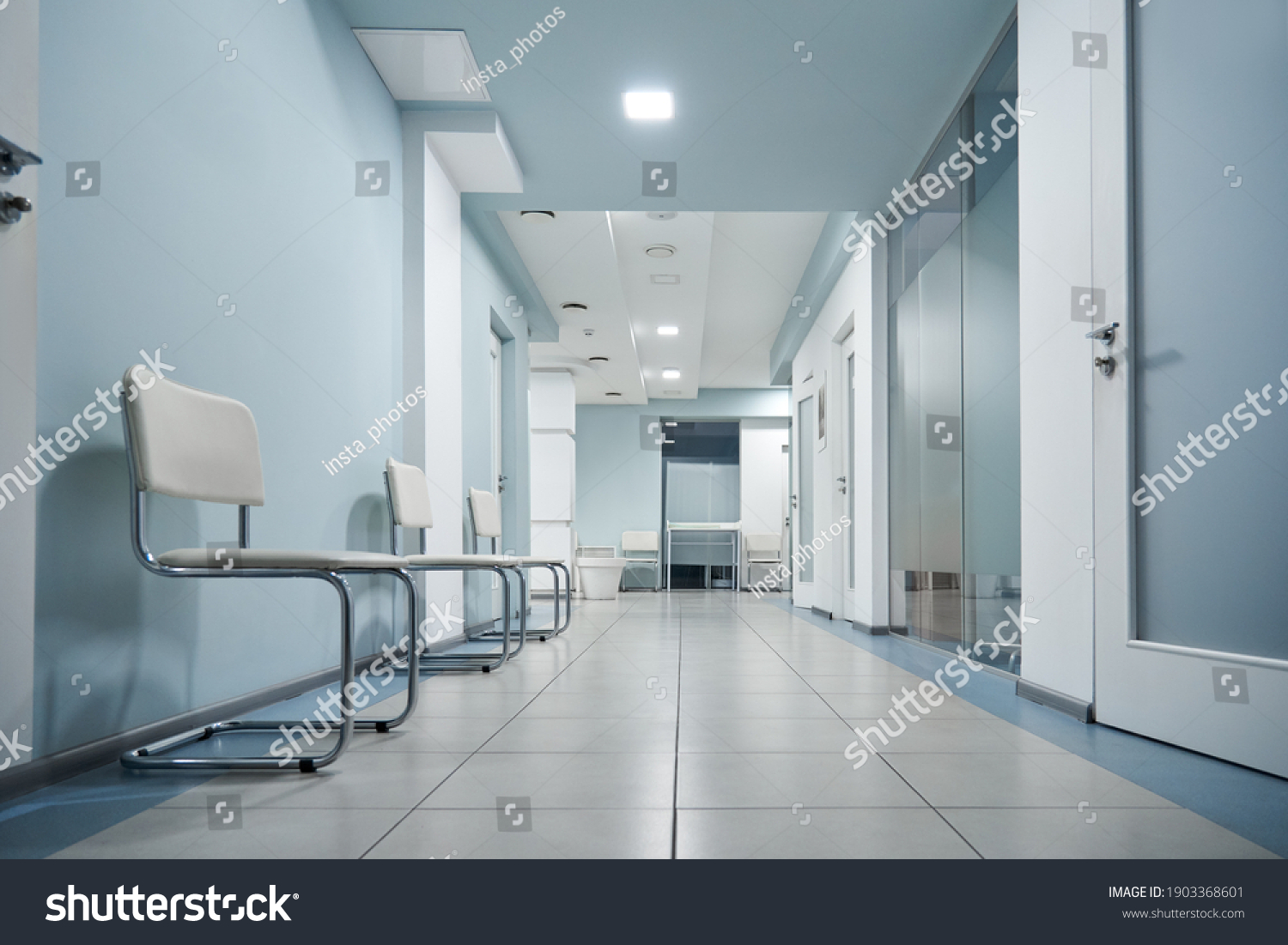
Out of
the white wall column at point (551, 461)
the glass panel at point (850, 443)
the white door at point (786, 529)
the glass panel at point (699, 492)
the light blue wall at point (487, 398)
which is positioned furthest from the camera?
the glass panel at point (699, 492)

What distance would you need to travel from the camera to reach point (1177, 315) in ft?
5.95

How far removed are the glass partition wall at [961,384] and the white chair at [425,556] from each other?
1771 millimetres

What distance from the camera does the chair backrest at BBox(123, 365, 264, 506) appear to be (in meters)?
1.54

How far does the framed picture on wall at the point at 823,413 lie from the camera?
598 centimetres

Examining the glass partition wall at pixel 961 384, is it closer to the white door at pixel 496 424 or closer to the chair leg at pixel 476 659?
the chair leg at pixel 476 659

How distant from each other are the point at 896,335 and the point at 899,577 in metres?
1.28

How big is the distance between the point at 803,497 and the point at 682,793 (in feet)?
19.5

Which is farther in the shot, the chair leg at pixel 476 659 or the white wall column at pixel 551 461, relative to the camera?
the white wall column at pixel 551 461

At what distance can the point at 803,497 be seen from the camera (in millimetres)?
7230

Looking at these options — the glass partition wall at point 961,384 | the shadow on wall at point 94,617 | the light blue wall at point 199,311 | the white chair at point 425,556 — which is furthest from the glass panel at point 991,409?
the shadow on wall at point 94,617

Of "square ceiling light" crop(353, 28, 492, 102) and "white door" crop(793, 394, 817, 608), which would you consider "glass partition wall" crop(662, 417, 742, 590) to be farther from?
"square ceiling light" crop(353, 28, 492, 102)

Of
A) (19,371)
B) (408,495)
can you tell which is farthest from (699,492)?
(19,371)

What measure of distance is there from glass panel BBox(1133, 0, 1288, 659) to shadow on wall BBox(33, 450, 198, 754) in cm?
217

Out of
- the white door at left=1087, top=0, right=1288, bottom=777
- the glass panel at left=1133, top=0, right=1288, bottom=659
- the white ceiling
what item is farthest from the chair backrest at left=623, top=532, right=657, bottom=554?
the glass panel at left=1133, top=0, right=1288, bottom=659
